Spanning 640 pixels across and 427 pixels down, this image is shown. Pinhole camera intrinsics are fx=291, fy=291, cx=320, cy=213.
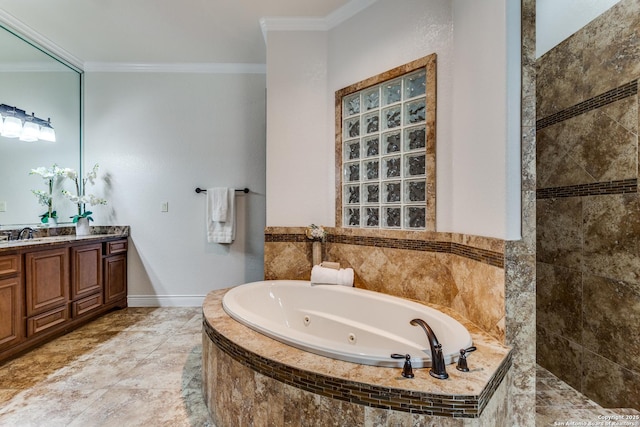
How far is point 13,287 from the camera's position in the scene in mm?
2008

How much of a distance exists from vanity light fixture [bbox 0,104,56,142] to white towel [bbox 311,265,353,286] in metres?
2.81

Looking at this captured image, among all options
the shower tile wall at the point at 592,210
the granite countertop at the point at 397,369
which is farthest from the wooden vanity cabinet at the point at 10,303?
the shower tile wall at the point at 592,210

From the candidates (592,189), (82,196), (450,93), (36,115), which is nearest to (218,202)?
(82,196)

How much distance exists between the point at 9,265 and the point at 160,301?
140 cm

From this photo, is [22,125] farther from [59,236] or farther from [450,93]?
[450,93]

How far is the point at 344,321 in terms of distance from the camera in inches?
76.9

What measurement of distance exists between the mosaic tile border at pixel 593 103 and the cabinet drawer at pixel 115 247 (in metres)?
3.84

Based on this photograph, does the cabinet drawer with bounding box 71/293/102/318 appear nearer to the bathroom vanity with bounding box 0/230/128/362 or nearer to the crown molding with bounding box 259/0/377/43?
the bathroom vanity with bounding box 0/230/128/362

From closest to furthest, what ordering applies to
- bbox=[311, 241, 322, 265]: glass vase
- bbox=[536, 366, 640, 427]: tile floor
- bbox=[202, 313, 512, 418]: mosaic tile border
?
bbox=[202, 313, 512, 418]: mosaic tile border < bbox=[536, 366, 640, 427]: tile floor < bbox=[311, 241, 322, 265]: glass vase

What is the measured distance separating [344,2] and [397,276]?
2088mm

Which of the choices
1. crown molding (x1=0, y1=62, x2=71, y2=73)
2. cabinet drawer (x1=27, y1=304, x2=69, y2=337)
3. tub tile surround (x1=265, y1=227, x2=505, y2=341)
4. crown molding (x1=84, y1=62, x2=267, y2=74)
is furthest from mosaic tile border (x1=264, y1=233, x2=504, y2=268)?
crown molding (x1=0, y1=62, x2=71, y2=73)

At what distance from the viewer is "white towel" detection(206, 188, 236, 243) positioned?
3.07 m

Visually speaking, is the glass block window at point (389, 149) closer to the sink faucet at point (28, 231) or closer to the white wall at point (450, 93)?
the white wall at point (450, 93)

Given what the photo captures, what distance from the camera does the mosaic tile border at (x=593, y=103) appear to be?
1497mm
